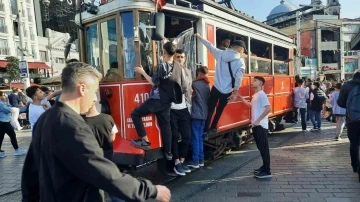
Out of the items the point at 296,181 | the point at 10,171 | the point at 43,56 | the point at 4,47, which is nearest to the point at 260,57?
the point at 296,181

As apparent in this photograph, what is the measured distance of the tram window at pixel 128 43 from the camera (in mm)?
4668

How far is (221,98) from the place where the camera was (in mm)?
5434

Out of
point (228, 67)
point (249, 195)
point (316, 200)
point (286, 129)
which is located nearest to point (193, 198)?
point (249, 195)

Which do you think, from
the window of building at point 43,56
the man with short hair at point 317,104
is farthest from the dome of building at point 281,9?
the man with short hair at point 317,104

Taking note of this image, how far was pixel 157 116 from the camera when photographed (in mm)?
4617

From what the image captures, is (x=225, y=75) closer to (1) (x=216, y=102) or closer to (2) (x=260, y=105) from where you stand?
(1) (x=216, y=102)

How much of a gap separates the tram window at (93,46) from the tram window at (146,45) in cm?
102

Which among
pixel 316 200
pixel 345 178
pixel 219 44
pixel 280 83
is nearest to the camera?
pixel 316 200

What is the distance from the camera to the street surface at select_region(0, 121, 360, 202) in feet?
14.6

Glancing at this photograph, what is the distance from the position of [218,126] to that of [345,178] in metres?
2.32

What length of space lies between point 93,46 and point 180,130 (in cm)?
216

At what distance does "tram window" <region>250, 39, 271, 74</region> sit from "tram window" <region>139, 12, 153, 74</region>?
10.9 feet

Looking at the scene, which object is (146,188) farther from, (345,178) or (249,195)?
(345,178)

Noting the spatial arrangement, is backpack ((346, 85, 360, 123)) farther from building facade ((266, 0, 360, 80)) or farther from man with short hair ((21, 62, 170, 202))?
building facade ((266, 0, 360, 80))
